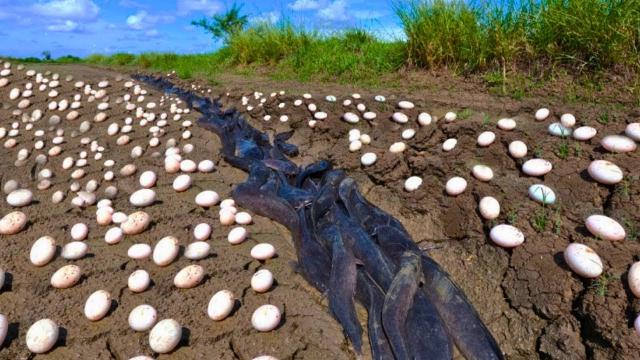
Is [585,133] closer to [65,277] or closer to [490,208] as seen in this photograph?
[490,208]

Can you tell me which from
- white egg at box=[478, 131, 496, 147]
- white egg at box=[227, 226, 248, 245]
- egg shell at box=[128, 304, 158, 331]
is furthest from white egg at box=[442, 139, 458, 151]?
egg shell at box=[128, 304, 158, 331]

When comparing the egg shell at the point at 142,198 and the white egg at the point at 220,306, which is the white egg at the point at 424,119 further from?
the white egg at the point at 220,306

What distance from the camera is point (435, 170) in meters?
2.46

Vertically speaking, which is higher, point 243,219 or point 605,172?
point 605,172

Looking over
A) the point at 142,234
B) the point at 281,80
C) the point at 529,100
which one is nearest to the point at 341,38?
the point at 281,80

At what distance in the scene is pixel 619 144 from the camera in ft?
7.07

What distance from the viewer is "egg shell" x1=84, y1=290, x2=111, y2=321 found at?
5.10 ft

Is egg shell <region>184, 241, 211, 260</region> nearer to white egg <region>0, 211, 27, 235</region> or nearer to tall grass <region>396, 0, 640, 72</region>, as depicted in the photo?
white egg <region>0, 211, 27, 235</region>

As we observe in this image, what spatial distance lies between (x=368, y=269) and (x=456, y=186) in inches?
30.9

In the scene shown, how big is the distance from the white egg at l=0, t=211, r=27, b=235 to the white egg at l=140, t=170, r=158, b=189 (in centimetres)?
72

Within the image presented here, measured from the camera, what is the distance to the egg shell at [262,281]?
168 cm

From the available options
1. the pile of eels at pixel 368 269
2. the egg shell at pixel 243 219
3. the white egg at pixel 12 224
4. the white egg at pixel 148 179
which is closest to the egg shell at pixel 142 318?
the pile of eels at pixel 368 269

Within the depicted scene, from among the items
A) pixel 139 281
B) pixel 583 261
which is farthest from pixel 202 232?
pixel 583 261

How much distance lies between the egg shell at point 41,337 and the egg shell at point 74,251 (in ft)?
1.73
